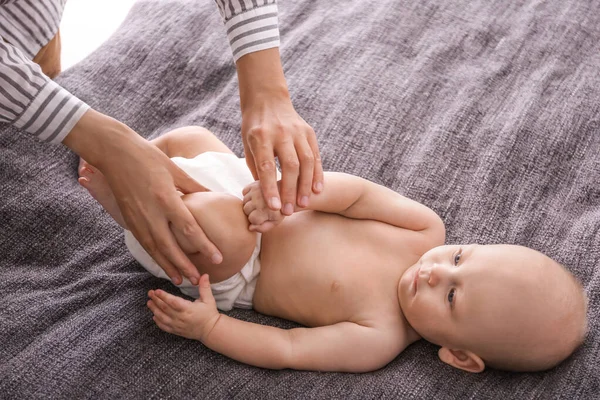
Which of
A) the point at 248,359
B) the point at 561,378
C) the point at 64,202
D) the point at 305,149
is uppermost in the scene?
the point at 305,149

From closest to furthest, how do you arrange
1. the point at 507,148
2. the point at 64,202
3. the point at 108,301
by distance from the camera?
the point at 108,301 → the point at 64,202 → the point at 507,148

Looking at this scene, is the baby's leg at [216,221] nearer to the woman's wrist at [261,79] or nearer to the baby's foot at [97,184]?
the baby's foot at [97,184]

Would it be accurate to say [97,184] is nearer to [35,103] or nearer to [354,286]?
[35,103]

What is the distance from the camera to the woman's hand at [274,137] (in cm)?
105

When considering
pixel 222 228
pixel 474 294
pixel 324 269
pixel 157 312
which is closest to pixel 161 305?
pixel 157 312

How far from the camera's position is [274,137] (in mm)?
1066

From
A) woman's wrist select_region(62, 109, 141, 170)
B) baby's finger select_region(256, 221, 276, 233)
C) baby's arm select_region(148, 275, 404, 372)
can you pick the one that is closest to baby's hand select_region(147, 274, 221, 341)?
baby's arm select_region(148, 275, 404, 372)

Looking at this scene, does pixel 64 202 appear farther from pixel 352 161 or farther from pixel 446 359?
pixel 446 359

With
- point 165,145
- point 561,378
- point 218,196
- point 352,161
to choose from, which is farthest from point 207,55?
point 561,378

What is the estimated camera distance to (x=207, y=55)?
5.48 feet

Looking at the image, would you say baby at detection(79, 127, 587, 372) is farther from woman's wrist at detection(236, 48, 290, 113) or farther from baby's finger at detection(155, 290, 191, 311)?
woman's wrist at detection(236, 48, 290, 113)

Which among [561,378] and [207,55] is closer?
[561,378]

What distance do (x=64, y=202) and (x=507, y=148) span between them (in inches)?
37.1

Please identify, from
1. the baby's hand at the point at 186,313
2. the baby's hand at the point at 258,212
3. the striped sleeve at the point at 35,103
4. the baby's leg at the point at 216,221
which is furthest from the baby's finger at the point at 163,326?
the striped sleeve at the point at 35,103
